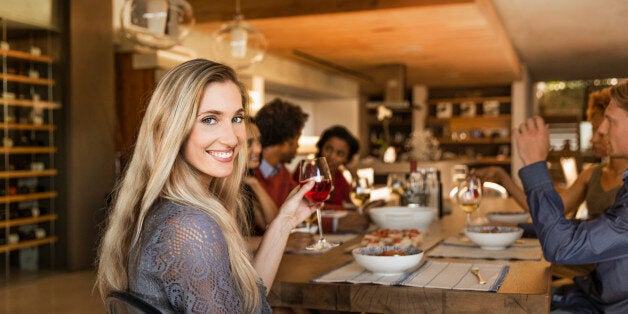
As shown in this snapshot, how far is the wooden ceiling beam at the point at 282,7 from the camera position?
205 inches

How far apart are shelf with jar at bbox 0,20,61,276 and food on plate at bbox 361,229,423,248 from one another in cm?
351

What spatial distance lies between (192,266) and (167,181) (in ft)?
0.73

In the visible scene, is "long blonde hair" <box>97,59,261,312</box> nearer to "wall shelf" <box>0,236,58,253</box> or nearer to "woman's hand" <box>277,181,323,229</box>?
"woman's hand" <box>277,181,323,229</box>

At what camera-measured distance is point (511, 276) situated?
1715 mm

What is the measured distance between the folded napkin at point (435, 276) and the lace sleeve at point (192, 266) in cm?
54

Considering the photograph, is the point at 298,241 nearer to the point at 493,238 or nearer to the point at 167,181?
the point at 493,238

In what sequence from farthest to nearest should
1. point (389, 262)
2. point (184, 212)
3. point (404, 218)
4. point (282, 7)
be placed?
1. point (282, 7)
2. point (404, 218)
3. point (389, 262)
4. point (184, 212)

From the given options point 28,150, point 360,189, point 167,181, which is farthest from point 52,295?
point 167,181

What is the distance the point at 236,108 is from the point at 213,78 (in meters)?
0.09

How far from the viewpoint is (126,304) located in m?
1.05

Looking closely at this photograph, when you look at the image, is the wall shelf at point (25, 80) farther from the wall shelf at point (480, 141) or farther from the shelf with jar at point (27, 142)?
the wall shelf at point (480, 141)

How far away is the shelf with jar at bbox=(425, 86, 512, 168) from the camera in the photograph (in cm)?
1181

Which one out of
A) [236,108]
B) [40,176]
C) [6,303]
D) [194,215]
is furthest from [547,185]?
[40,176]

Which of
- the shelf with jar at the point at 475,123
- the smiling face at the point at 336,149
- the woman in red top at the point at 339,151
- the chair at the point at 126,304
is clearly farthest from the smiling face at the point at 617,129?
the shelf with jar at the point at 475,123
